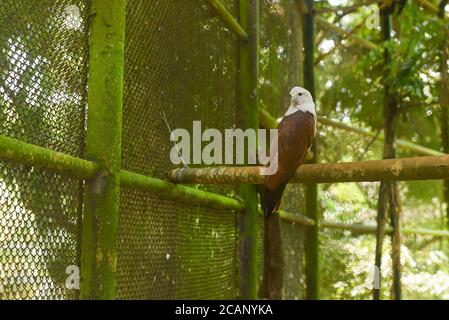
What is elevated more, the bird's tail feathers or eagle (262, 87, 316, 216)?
eagle (262, 87, 316, 216)

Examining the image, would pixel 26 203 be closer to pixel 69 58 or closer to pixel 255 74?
pixel 69 58

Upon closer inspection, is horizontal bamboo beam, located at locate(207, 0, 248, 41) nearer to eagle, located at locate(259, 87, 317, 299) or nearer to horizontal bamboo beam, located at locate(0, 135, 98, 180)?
eagle, located at locate(259, 87, 317, 299)

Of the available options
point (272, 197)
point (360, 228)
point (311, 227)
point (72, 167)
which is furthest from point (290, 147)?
point (360, 228)

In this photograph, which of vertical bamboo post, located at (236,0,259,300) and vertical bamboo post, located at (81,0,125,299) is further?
vertical bamboo post, located at (236,0,259,300)

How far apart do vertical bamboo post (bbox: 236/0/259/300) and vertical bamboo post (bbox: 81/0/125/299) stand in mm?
1366

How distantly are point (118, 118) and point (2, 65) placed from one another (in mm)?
478

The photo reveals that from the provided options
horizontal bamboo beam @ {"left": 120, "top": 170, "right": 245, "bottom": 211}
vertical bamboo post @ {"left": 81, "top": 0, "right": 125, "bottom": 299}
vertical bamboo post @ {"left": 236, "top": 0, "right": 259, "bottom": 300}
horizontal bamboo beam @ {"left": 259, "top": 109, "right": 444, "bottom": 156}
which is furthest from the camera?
horizontal bamboo beam @ {"left": 259, "top": 109, "right": 444, "bottom": 156}

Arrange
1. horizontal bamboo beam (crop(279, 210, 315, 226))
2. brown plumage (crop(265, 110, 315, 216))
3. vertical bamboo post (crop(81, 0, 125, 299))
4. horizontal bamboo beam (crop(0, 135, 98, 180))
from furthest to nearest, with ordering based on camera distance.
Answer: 1. horizontal bamboo beam (crop(279, 210, 315, 226))
2. brown plumage (crop(265, 110, 315, 216))
3. vertical bamboo post (crop(81, 0, 125, 299))
4. horizontal bamboo beam (crop(0, 135, 98, 180))

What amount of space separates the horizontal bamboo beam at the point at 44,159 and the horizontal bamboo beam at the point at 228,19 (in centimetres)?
136

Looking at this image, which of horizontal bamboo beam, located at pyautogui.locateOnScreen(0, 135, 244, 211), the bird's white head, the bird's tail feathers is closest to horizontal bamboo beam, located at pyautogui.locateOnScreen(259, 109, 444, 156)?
the bird's white head

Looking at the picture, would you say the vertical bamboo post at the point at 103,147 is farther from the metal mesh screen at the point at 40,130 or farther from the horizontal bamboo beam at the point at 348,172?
the horizontal bamboo beam at the point at 348,172

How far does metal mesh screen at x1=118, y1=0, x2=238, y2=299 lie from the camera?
1903mm

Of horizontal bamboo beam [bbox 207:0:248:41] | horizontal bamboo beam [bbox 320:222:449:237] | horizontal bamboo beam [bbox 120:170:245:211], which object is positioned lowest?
horizontal bamboo beam [bbox 120:170:245:211]

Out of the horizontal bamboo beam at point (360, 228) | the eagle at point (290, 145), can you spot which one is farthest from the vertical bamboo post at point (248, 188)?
the horizontal bamboo beam at point (360, 228)
